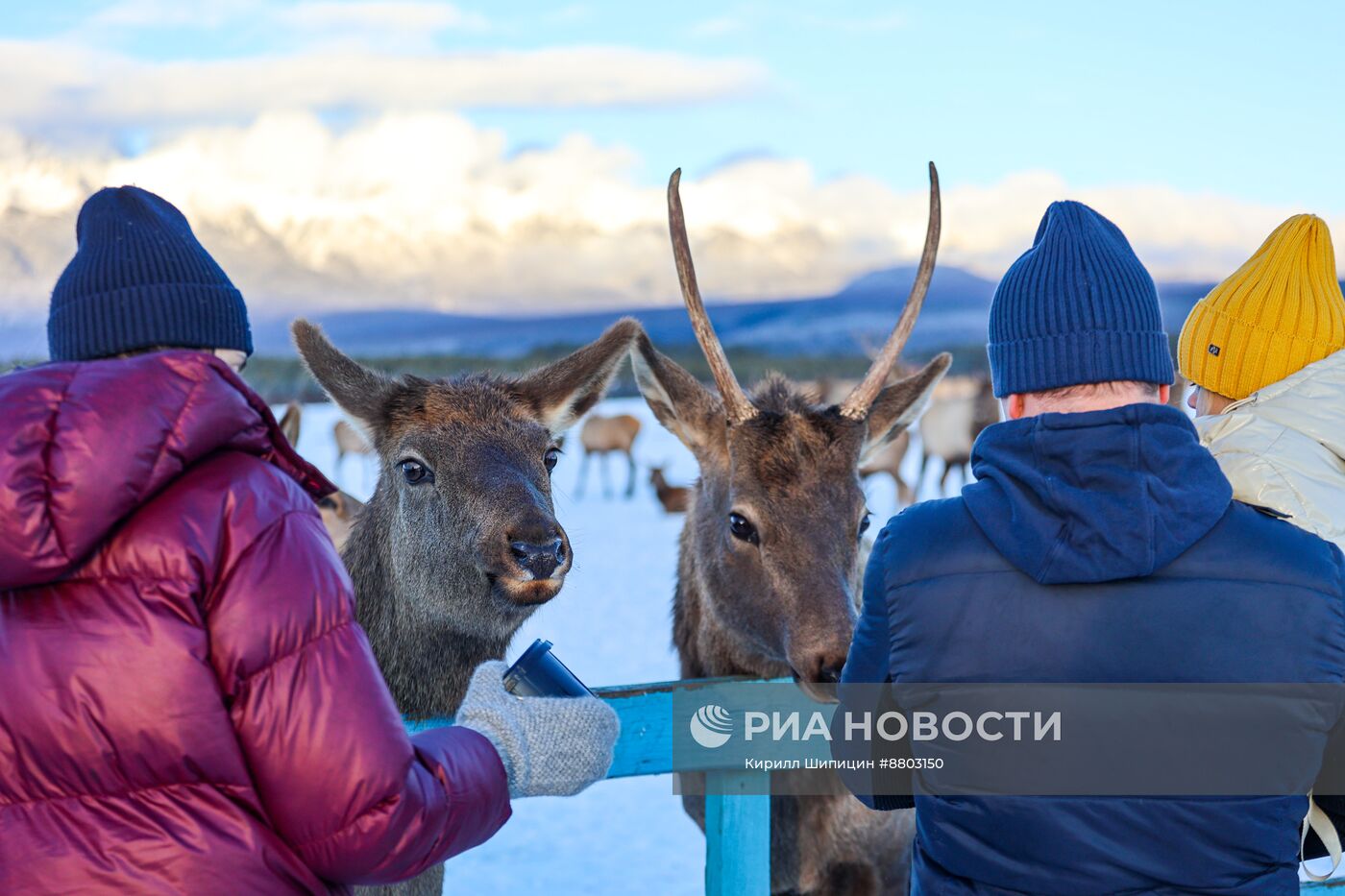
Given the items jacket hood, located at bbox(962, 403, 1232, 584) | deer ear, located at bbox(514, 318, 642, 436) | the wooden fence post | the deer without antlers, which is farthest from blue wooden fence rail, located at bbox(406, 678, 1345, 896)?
the deer without antlers

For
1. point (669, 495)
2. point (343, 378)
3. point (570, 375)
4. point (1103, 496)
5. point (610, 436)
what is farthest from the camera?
point (610, 436)

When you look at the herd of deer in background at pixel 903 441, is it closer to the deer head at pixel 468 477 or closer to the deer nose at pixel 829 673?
the deer head at pixel 468 477

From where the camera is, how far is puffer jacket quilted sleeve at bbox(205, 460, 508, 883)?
156 cm

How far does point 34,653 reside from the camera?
1538 millimetres

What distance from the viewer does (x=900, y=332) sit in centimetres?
391

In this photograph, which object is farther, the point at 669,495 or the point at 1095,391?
the point at 669,495

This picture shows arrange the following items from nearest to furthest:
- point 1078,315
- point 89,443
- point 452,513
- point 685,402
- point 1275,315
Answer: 1. point 89,443
2. point 1078,315
3. point 1275,315
4. point 452,513
5. point 685,402

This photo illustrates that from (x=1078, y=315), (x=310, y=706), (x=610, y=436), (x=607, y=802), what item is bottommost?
(x=610, y=436)

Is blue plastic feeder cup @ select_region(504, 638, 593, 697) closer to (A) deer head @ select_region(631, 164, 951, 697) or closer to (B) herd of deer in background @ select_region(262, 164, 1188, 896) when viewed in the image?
(B) herd of deer in background @ select_region(262, 164, 1188, 896)

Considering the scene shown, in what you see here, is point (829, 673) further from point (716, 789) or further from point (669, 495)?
point (669, 495)

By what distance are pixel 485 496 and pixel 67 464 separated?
1.67 m

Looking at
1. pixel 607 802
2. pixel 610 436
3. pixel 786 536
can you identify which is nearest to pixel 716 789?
pixel 786 536

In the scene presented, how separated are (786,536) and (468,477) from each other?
3.44 feet

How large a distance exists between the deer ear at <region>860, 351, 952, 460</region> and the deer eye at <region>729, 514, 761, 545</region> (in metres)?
0.58
